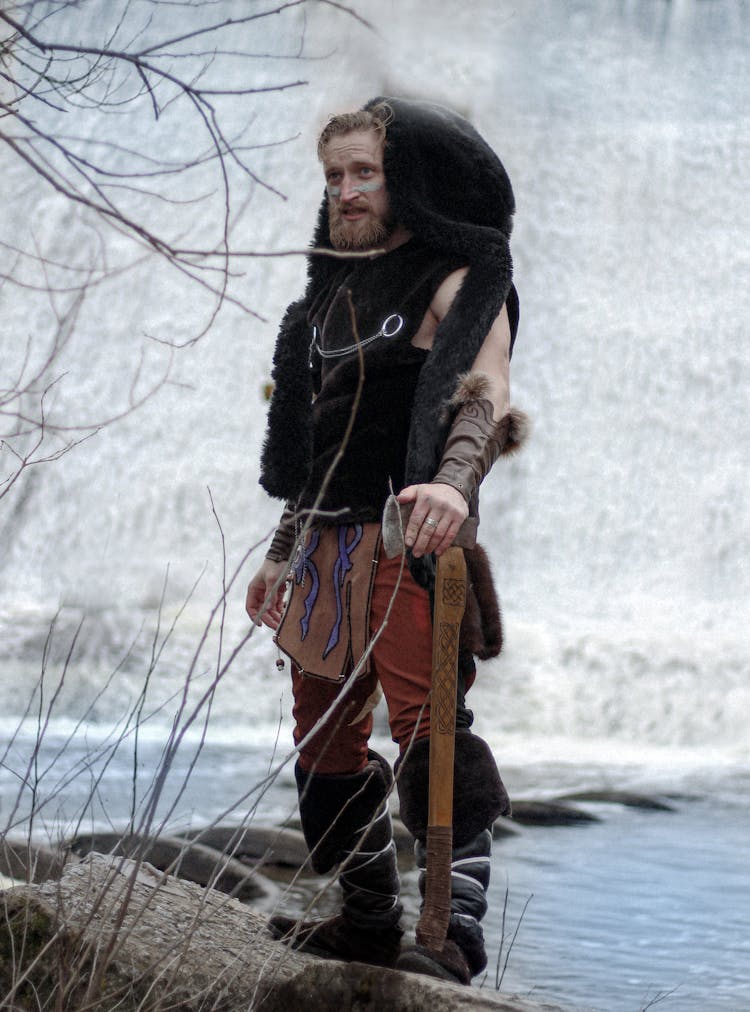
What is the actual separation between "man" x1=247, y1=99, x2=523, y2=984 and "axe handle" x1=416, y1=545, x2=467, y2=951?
35 millimetres

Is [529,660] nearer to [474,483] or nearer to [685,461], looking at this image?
[685,461]

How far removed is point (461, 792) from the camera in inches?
83.4

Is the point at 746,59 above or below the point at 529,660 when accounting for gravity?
above

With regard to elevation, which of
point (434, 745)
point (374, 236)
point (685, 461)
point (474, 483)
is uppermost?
point (685, 461)

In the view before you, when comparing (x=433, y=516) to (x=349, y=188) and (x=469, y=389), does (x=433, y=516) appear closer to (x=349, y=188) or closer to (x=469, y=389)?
(x=469, y=389)

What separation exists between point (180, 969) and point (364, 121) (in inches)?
51.2

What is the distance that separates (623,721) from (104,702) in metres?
3.08

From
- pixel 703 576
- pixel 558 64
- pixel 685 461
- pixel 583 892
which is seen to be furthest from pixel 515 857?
pixel 558 64

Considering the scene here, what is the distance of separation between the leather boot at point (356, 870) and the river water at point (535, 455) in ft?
9.01

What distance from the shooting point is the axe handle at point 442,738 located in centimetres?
204

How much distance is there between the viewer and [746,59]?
13.0m

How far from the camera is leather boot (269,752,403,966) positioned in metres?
2.27

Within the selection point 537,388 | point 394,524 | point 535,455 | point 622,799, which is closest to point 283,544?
point 394,524

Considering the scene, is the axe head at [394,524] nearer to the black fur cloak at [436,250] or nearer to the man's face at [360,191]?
the black fur cloak at [436,250]
